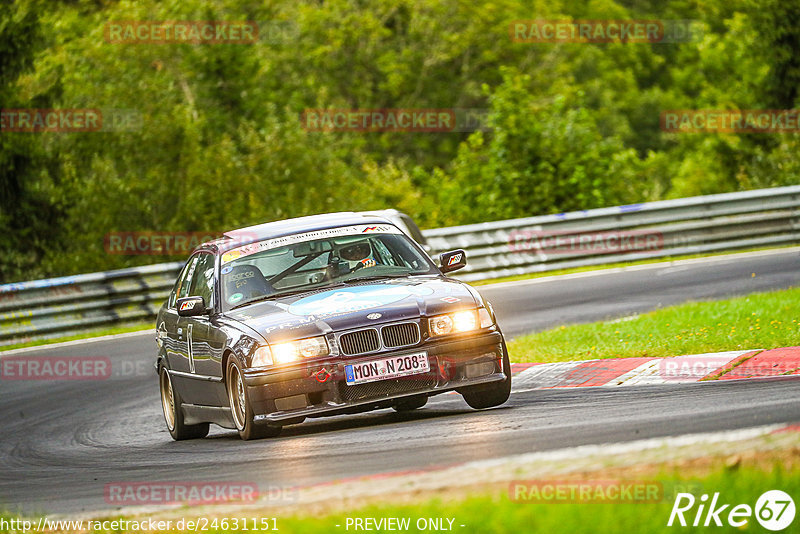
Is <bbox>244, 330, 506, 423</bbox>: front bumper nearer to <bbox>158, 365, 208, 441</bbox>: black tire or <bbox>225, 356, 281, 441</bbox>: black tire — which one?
<bbox>225, 356, 281, 441</bbox>: black tire

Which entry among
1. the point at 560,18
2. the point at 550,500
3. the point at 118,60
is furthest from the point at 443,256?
the point at 560,18

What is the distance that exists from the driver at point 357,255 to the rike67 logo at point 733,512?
5.32 meters

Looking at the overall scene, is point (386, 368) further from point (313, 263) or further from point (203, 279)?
point (203, 279)

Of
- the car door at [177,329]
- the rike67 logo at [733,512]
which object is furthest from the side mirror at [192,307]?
the rike67 logo at [733,512]

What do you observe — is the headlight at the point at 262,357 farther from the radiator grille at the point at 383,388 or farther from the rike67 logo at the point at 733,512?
the rike67 logo at the point at 733,512

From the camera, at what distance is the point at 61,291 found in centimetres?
2030

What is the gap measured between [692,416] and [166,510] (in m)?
3.10

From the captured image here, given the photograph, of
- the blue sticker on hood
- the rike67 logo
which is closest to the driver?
the blue sticker on hood

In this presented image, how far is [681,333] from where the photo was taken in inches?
488

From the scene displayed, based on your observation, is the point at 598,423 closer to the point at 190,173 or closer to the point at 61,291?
the point at 61,291

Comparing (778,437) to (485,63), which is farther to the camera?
(485,63)

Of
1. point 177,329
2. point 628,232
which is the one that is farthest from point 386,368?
point 628,232

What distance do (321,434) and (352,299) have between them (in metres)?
0.99

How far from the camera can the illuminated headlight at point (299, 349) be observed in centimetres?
894
